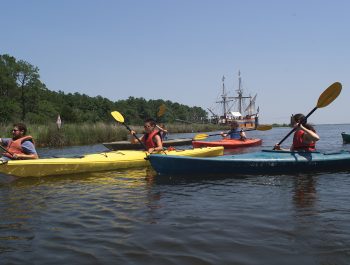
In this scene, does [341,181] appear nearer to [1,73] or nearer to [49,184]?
[49,184]

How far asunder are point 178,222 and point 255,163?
402 centimetres

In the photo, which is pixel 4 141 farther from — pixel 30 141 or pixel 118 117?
pixel 118 117

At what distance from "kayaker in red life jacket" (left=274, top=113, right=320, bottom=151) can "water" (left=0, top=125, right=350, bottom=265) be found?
121cm

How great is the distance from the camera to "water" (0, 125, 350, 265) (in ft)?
11.3

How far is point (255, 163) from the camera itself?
320 inches

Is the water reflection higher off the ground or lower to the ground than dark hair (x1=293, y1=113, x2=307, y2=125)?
lower

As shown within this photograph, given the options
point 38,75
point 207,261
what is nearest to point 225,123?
point 38,75

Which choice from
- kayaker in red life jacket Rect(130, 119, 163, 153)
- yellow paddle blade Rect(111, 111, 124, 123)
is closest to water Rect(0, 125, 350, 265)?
kayaker in red life jacket Rect(130, 119, 163, 153)

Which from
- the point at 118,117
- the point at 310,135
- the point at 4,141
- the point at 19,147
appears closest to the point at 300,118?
the point at 310,135

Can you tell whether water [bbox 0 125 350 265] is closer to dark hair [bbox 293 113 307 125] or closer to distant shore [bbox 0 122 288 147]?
dark hair [bbox 293 113 307 125]

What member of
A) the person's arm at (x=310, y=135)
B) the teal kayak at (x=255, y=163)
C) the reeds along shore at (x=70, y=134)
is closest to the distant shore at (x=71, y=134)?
the reeds along shore at (x=70, y=134)

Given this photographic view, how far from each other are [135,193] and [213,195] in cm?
134

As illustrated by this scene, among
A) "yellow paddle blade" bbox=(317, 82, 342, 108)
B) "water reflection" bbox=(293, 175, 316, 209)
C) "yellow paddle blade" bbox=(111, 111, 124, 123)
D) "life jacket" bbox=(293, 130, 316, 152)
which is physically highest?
"yellow paddle blade" bbox=(317, 82, 342, 108)

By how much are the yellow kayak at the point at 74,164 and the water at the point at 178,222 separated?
50 centimetres
